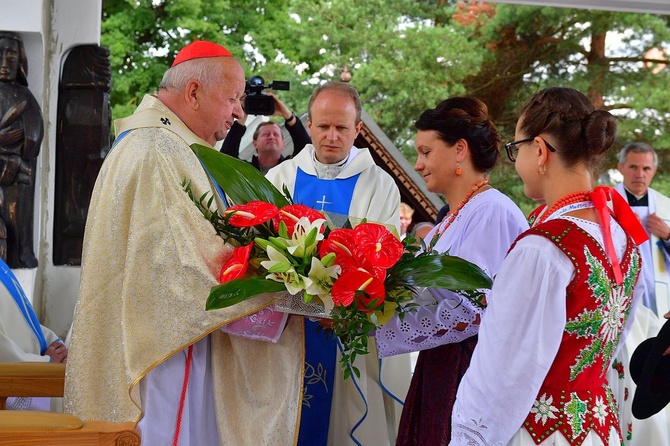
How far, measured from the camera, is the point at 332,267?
2766mm

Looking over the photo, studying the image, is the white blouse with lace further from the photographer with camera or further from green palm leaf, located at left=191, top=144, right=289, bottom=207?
the photographer with camera

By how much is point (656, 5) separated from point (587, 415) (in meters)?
4.52

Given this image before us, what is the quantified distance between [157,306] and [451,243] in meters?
1.04

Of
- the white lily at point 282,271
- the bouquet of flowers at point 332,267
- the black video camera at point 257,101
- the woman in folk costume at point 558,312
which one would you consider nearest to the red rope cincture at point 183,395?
the bouquet of flowers at point 332,267

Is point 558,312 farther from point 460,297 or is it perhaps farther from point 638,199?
point 638,199

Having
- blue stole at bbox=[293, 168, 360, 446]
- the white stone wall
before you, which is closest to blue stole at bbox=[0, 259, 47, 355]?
blue stole at bbox=[293, 168, 360, 446]

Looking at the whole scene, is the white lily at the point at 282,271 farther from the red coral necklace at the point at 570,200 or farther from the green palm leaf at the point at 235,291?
the red coral necklace at the point at 570,200

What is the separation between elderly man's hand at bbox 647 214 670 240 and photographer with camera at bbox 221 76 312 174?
2.50 meters

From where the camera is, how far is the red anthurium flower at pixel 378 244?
2725 millimetres

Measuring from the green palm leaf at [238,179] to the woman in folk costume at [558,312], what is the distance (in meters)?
0.94

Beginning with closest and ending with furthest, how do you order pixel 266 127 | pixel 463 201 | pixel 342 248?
pixel 342 248 → pixel 463 201 → pixel 266 127

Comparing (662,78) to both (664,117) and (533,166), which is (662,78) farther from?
(533,166)

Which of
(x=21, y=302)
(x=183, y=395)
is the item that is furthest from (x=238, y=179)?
(x=21, y=302)

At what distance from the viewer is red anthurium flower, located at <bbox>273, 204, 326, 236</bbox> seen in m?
2.85
